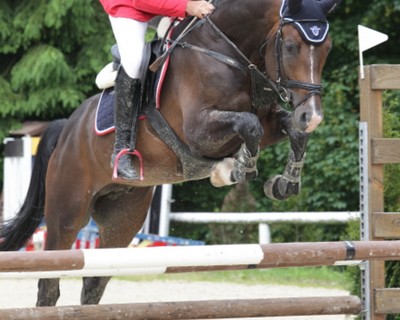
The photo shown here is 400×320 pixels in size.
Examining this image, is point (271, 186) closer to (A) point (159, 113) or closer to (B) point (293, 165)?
(B) point (293, 165)

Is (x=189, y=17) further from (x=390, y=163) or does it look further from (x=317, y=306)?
(x=317, y=306)

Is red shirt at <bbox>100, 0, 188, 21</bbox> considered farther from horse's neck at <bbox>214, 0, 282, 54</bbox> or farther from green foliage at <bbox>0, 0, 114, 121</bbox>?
green foliage at <bbox>0, 0, 114, 121</bbox>

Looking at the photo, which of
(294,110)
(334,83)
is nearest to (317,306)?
(294,110)

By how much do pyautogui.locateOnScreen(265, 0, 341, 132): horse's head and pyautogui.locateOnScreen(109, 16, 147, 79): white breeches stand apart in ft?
3.37

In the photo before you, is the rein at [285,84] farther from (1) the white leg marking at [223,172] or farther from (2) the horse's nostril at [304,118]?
(1) the white leg marking at [223,172]

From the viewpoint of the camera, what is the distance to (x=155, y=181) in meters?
5.90

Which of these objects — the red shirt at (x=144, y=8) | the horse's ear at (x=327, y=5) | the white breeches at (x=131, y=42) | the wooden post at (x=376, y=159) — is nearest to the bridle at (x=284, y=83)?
the horse's ear at (x=327, y=5)

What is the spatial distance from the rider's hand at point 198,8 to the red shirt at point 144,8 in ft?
0.10

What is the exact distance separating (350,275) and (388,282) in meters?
0.29

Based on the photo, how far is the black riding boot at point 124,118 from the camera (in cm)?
568

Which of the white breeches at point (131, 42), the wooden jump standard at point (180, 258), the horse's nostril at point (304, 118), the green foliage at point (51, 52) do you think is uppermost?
the green foliage at point (51, 52)

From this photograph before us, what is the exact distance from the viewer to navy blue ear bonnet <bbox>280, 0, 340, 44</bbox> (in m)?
4.88

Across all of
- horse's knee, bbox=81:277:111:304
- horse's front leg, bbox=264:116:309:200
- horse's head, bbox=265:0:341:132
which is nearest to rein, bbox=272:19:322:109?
horse's head, bbox=265:0:341:132

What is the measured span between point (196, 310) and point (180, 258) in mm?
788
